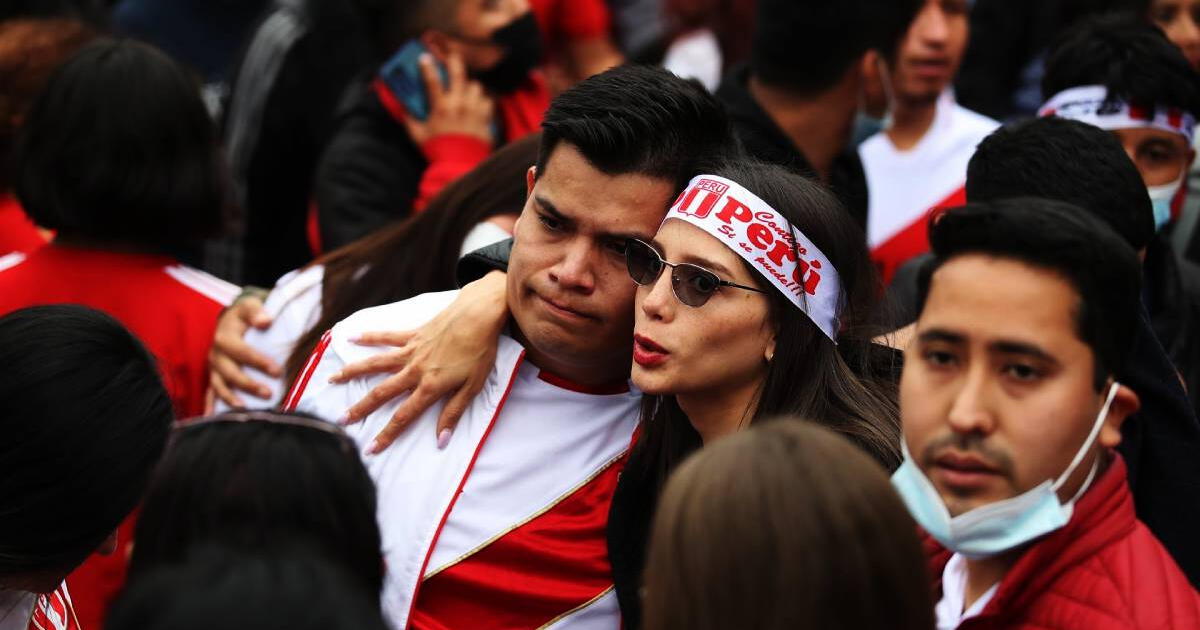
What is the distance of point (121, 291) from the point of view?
13.6ft

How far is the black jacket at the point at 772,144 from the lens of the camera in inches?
183

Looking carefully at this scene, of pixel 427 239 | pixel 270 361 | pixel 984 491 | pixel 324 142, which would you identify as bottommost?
pixel 324 142

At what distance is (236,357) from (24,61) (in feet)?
5.53

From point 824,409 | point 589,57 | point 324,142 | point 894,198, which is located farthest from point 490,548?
point 589,57

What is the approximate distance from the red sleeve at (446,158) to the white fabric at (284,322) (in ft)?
2.76

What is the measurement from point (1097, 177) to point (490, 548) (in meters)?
1.58

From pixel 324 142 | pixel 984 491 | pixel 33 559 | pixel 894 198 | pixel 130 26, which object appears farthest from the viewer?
pixel 130 26

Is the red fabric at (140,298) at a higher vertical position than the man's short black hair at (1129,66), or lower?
lower

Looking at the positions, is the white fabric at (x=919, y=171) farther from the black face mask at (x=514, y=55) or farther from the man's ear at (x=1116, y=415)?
the man's ear at (x=1116, y=415)

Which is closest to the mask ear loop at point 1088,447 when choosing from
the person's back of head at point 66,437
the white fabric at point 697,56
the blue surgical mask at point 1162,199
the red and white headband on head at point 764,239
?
the red and white headband on head at point 764,239

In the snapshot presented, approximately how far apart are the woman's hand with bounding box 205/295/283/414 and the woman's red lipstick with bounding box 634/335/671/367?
1.36 metres

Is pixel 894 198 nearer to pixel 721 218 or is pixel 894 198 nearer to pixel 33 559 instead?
pixel 721 218

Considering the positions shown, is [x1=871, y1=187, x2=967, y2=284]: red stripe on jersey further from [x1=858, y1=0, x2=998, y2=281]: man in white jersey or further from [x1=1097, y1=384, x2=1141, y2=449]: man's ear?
[x1=1097, y1=384, x2=1141, y2=449]: man's ear

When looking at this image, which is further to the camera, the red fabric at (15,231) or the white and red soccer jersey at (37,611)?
the red fabric at (15,231)
